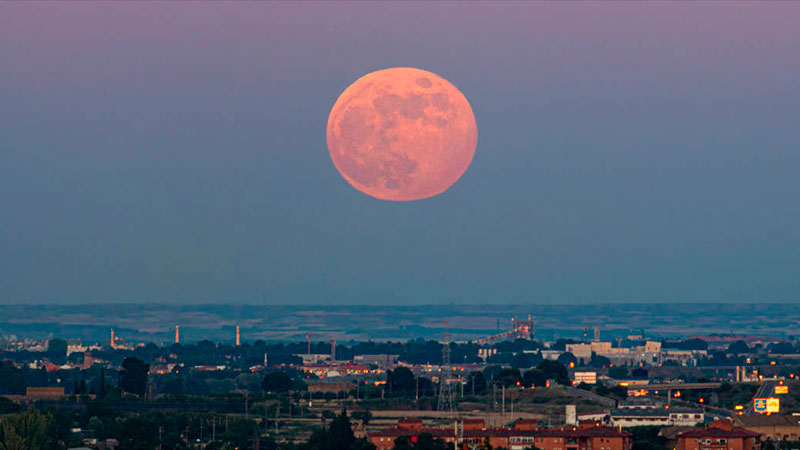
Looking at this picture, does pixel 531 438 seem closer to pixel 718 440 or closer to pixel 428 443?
pixel 428 443

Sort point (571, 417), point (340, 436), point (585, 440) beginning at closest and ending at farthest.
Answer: point (585, 440)
point (340, 436)
point (571, 417)

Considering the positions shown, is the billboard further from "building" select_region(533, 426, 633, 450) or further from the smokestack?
"building" select_region(533, 426, 633, 450)

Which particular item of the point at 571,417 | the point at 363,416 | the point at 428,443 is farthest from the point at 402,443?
the point at 363,416

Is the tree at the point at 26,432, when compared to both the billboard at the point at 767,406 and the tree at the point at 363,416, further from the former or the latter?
the billboard at the point at 767,406

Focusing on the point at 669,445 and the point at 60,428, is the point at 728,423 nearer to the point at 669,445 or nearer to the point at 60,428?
the point at 669,445

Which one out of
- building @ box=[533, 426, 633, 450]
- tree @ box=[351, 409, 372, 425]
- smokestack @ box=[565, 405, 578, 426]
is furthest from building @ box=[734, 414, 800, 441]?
tree @ box=[351, 409, 372, 425]

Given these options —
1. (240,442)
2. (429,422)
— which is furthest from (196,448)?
(429,422)
